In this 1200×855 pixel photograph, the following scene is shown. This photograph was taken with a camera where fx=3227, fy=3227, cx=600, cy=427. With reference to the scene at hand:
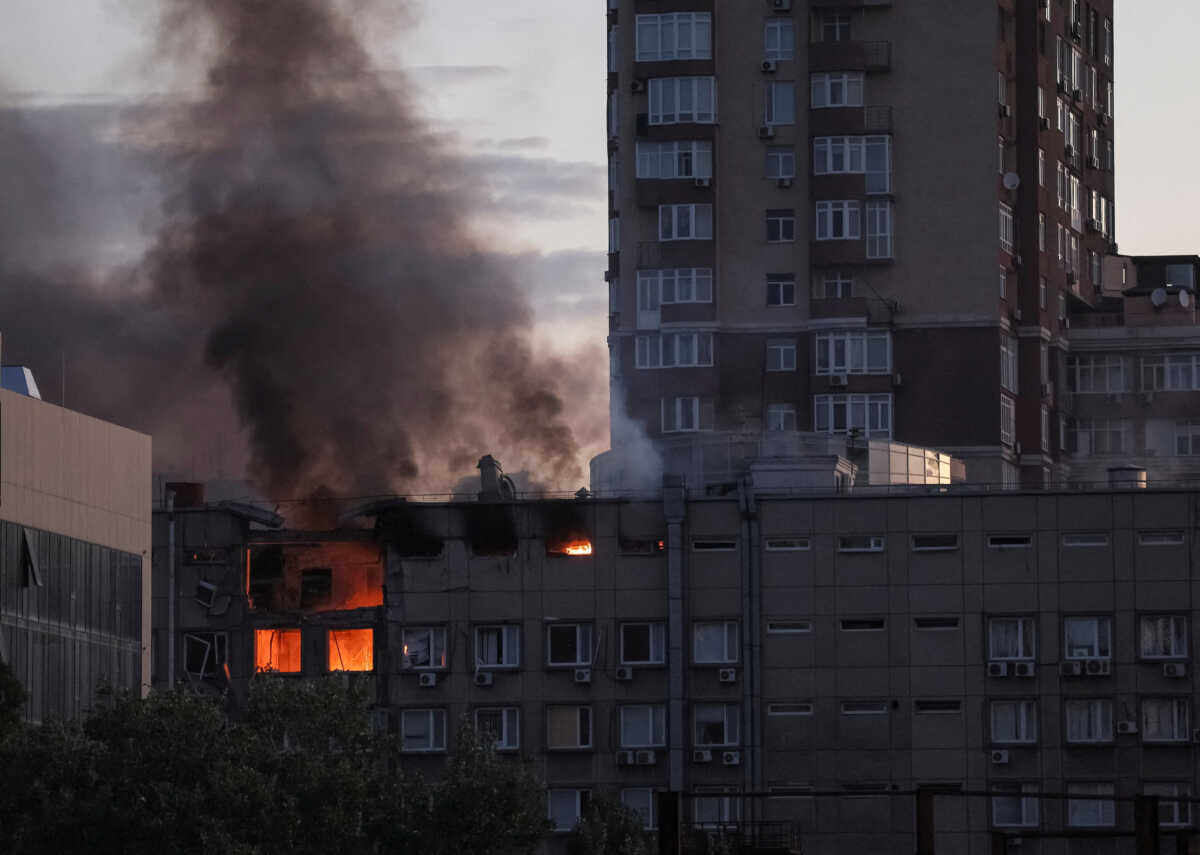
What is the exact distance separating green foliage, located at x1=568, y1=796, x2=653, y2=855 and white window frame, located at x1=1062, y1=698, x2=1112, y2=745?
19606 millimetres

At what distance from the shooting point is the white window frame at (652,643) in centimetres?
11200

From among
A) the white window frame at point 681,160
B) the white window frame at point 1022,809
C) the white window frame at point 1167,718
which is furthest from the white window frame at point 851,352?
the white window frame at point 1022,809

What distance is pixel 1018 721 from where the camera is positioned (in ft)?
363

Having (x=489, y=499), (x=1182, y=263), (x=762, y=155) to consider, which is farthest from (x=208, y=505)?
(x=1182, y=263)

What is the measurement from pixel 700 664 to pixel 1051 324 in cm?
5316

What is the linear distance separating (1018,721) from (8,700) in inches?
1809

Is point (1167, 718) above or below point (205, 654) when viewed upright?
below

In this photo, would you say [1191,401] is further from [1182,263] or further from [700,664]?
[700,664]

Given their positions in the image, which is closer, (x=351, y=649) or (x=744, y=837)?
(x=744, y=837)

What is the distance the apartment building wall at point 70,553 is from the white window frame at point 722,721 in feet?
72.0

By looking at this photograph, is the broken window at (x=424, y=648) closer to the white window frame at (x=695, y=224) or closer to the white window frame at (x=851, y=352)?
the white window frame at (x=695, y=224)

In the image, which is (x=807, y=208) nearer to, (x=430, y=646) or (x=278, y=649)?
(x=430, y=646)

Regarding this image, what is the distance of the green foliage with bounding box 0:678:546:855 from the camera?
7456cm

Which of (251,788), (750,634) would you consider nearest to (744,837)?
(750,634)
